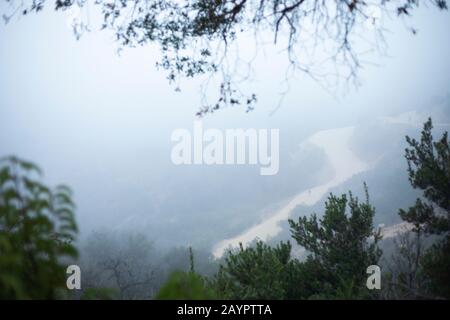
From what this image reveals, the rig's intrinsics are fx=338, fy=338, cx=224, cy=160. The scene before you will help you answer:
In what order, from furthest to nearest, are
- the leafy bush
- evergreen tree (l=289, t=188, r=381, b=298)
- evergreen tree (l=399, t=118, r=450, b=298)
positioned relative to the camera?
1. evergreen tree (l=289, t=188, r=381, b=298)
2. evergreen tree (l=399, t=118, r=450, b=298)
3. the leafy bush

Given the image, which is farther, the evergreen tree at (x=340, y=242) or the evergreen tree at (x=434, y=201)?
the evergreen tree at (x=340, y=242)

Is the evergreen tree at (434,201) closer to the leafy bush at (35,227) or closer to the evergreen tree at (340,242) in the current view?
the evergreen tree at (340,242)

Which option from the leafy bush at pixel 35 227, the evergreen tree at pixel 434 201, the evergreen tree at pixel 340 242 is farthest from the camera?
the evergreen tree at pixel 340 242

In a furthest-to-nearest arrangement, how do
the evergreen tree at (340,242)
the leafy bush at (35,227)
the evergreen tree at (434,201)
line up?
the evergreen tree at (340,242) → the evergreen tree at (434,201) → the leafy bush at (35,227)

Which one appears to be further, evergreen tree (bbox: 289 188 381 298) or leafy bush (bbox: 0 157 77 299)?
evergreen tree (bbox: 289 188 381 298)

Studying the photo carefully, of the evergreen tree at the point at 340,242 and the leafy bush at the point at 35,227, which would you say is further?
the evergreen tree at the point at 340,242

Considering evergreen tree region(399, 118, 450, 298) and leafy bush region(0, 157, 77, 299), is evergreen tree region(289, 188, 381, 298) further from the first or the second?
leafy bush region(0, 157, 77, 299)

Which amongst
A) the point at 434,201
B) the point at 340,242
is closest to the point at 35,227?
the point at 340,242

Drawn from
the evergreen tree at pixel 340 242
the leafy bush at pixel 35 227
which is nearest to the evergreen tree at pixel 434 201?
the evergreen tree at pixel 340 242

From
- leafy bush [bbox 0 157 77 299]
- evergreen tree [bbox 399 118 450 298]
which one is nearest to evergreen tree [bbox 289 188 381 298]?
evergreen tree [bbox 399 118 450 298]

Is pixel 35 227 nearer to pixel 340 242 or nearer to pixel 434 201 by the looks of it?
pixel 340 242
